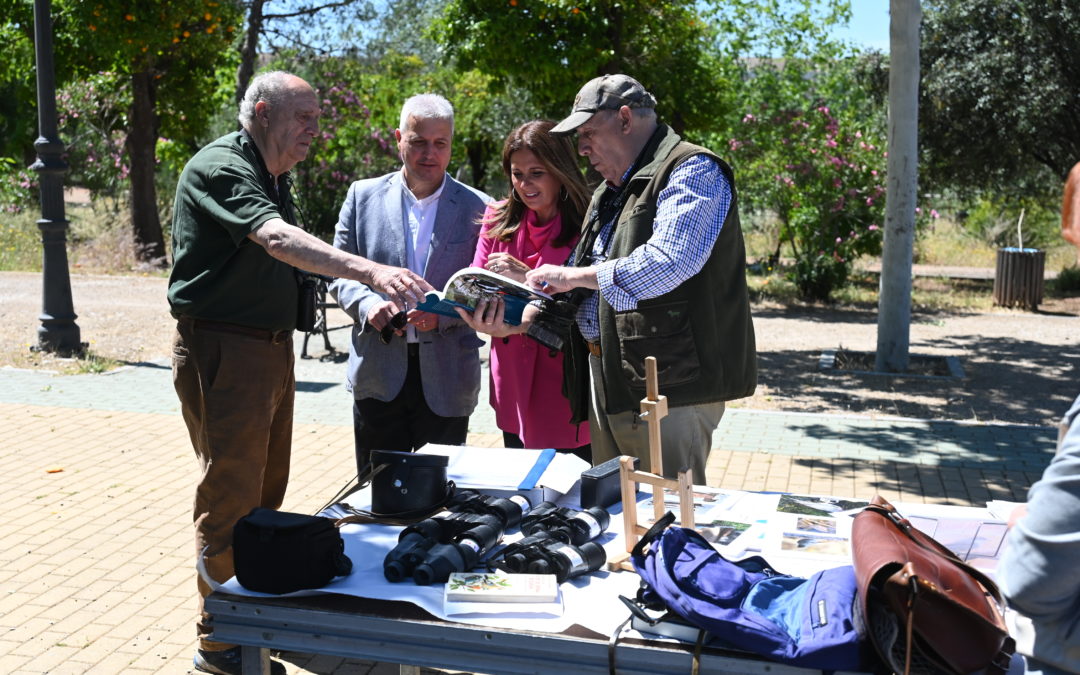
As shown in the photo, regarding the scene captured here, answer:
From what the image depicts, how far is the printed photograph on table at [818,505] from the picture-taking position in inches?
122

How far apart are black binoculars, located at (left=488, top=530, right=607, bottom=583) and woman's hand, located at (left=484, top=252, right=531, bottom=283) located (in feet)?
4.94

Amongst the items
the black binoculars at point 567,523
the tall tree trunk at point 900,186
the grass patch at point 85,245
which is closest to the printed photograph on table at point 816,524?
the black binoculars at point 567,523

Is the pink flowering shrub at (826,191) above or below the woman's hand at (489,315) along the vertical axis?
above

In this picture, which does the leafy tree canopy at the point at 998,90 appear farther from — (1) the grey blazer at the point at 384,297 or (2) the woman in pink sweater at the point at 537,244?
(1) the grey blazer at the point at 384,297

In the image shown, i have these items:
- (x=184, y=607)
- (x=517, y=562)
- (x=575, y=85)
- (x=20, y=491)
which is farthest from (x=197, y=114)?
(x=517, y=562)

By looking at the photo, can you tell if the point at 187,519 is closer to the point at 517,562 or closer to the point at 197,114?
the point at 517,562

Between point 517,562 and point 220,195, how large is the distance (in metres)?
1.86

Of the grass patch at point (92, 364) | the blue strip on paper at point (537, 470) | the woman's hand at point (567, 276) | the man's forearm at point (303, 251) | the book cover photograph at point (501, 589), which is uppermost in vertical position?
the man's forearm at point (303, 251)

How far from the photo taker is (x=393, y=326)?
420 cm

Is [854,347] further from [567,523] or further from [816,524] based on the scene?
[567,523]

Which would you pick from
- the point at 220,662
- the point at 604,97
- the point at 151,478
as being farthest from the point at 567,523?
the point at 151,478

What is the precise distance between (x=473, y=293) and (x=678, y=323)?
2.41 feet

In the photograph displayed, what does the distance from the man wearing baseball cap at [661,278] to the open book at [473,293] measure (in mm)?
67

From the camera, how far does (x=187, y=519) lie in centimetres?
586
